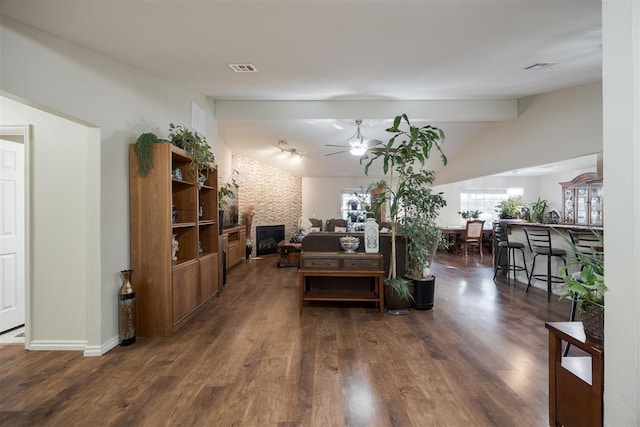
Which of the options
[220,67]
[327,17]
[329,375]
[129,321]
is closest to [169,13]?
[220,67]

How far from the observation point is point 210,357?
2527 millimetres

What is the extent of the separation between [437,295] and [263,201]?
5.27 meters

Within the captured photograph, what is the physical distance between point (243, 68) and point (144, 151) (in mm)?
1347

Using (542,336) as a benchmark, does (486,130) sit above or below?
above

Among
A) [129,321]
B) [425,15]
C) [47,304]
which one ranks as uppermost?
[425,15]

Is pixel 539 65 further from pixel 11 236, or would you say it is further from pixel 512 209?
pixel 11 236

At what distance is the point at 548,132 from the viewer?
13.8 ft

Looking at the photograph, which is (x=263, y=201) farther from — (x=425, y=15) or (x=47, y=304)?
(x=425, y=15)

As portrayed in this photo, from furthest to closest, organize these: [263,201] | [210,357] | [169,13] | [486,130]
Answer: [263,201] < [486,130] < [210,357] < [169,13]

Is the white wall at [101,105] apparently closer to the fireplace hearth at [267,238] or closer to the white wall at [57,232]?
the white wall at [57,232]

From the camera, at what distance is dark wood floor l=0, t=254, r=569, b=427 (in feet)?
5.95

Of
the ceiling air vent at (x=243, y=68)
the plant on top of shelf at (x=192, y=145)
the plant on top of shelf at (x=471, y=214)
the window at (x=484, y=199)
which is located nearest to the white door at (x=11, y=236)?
the plant on top of shelf at (x=192, y=145)

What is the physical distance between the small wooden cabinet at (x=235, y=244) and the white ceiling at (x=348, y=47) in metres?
2.50

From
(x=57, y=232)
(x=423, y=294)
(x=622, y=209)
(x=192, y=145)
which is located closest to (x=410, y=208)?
(x=423, y=294)
